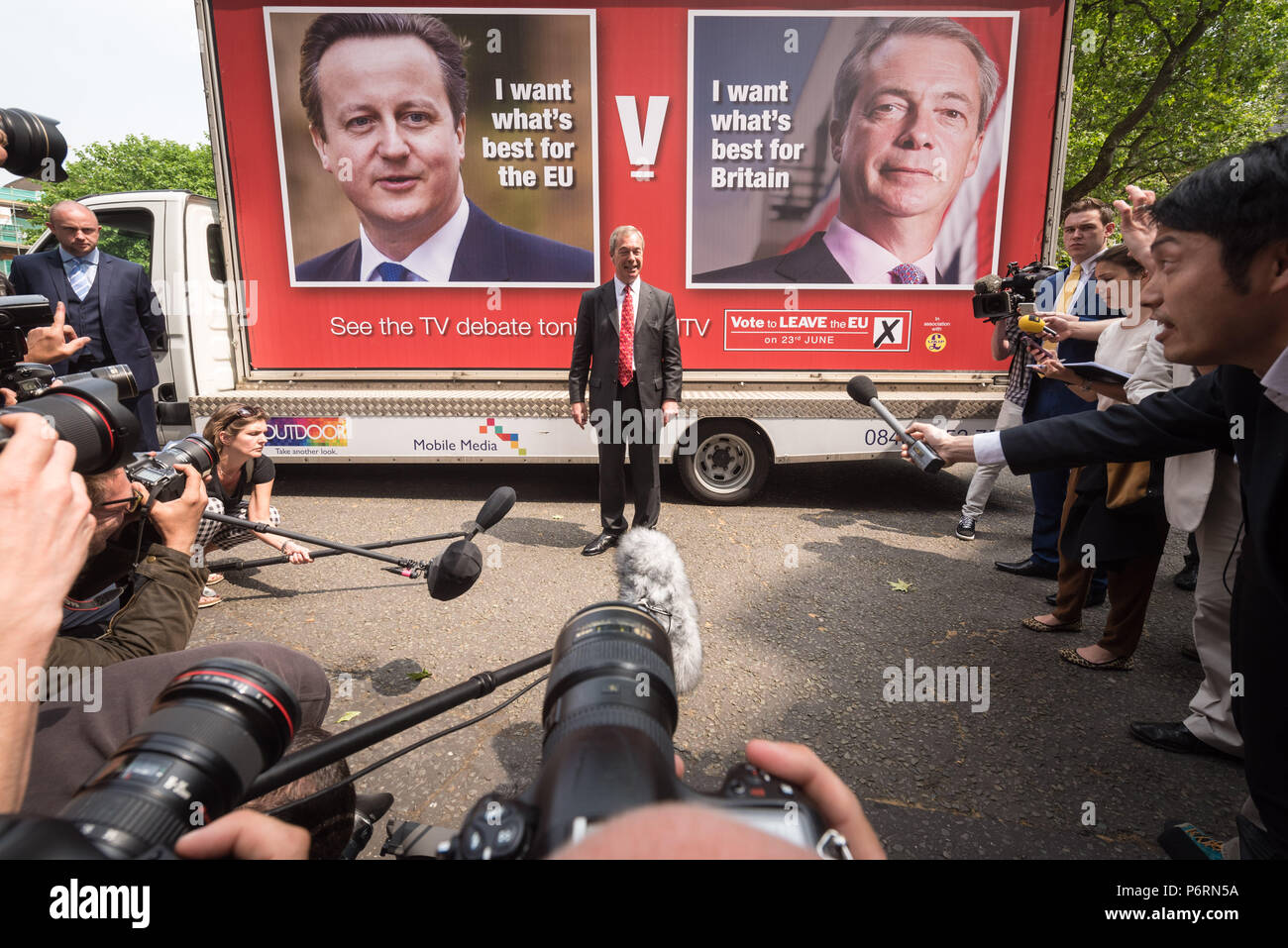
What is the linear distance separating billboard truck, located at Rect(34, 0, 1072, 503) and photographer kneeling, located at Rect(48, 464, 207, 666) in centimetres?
353

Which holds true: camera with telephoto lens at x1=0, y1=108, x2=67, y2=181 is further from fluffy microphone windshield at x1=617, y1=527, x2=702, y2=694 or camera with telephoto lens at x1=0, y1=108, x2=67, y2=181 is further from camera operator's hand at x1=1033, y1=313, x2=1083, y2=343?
camera operator's hand at x1=1033, y1=313, x2=1083, y2=343

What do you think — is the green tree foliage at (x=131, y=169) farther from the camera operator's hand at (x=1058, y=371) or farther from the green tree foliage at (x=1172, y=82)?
the camera operator's hand at (x=1058, y=371)

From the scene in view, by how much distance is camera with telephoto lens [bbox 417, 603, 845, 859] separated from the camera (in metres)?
0.60

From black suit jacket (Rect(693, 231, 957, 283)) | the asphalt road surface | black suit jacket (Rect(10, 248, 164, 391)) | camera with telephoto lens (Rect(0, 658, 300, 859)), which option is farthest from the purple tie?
black suit jacket (Rect(10, 248, 164, 391))

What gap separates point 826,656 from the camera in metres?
3.49

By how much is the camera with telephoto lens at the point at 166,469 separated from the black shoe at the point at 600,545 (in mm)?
3080

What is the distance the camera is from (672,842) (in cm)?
41

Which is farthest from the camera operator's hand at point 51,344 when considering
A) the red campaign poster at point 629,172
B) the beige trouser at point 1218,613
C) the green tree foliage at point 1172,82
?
the green tree foliage at point 1172,82

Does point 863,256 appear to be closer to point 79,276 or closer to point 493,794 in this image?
point 493,794

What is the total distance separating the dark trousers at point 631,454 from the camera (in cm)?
502

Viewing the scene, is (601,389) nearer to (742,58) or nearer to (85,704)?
(742,58)
